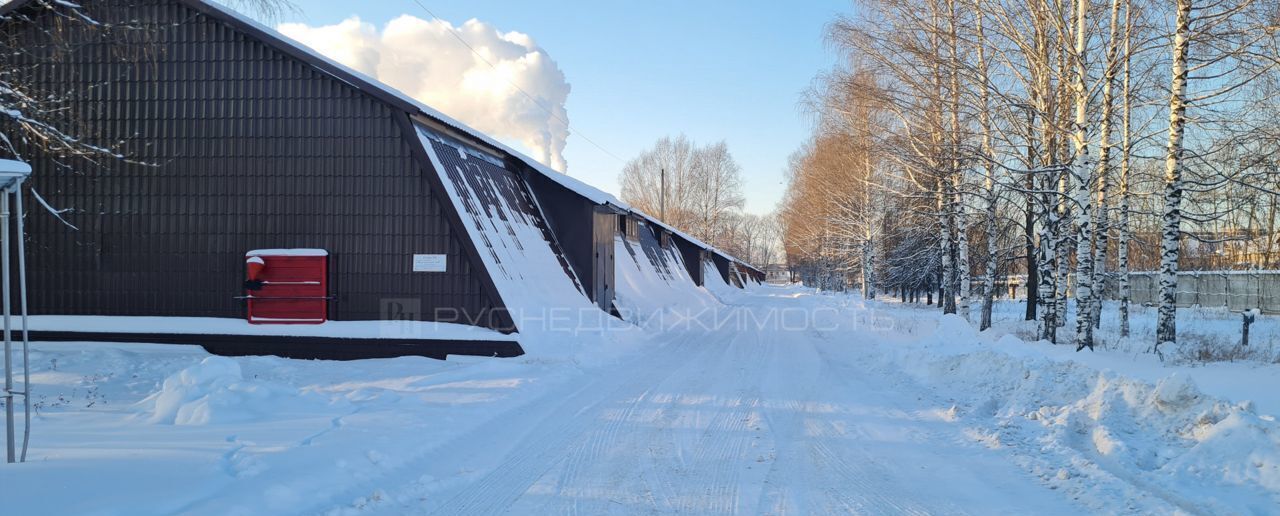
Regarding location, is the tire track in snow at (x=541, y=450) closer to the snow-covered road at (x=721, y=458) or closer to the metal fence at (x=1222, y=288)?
the snow-covered road at (x=721, y=458)

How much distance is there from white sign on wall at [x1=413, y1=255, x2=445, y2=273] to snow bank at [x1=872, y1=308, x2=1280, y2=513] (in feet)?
26.6

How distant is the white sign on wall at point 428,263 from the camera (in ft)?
39.2

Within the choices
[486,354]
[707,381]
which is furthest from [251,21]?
[707,381]

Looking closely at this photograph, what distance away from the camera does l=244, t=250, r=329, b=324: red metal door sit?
12039mm

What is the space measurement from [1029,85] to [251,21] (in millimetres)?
14293

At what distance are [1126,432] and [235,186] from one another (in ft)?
44.3

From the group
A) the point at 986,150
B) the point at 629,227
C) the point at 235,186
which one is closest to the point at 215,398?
the point at 235,186

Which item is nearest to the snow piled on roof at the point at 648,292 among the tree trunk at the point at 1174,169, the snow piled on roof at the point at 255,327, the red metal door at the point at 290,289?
the snow piled on roof at the point at 255,327

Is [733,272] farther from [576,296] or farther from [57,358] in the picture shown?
[57,358]

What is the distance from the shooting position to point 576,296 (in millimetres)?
15469

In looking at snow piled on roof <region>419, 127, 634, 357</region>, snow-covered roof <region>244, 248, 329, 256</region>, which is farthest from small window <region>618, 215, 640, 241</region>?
snow-covered roof <region>244, 248, 329, 256</region>

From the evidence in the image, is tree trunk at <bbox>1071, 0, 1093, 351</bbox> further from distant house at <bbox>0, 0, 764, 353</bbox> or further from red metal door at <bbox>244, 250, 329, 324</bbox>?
red metal door at <bbox>244, 250, 329, 324</bbox>

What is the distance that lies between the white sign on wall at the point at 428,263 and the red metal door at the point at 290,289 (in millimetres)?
1611

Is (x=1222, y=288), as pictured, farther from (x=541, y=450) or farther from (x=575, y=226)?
(x=541, y=450)
